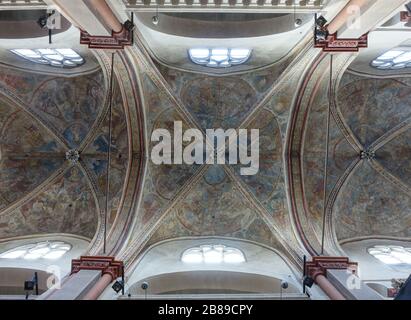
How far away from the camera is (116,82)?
11.3m

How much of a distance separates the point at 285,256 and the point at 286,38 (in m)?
6.04

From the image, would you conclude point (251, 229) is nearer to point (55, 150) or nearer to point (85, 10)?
point (55, 150)

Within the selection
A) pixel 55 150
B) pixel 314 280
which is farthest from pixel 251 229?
pixel 55 150

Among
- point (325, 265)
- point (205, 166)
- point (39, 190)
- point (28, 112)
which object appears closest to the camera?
point (325, 265)

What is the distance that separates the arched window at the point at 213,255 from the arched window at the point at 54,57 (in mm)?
6592

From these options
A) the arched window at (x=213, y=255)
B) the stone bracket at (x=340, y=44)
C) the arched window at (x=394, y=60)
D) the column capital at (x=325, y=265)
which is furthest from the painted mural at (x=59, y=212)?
the arched window at (x=394, y=60)

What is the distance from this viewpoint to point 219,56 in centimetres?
1141

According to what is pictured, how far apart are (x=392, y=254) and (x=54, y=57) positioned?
37.5ft

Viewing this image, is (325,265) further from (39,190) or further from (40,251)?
(39,190)

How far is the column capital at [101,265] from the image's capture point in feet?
28.8

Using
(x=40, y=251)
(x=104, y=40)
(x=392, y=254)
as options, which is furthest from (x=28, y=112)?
(x=392, y=254)

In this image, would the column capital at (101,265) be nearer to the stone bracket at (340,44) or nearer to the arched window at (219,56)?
the arched window at (219,56)

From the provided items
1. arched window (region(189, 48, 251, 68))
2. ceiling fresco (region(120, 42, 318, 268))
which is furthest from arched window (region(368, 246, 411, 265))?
arched window (region(189, 48, 251, 68))

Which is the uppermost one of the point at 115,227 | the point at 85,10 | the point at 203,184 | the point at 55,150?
the point at 85,10
